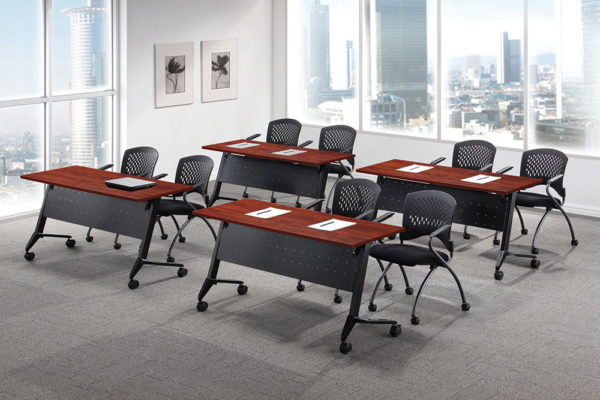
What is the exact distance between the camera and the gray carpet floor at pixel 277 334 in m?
5.55

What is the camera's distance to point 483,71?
10.9 meters

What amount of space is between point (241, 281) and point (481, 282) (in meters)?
2.08

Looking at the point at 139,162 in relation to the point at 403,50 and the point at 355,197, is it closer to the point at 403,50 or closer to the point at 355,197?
the point at 355,197

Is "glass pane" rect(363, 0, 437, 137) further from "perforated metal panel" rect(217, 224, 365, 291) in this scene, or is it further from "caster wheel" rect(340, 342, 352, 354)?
"caster wheel" rect(340, 342, 352, 354)

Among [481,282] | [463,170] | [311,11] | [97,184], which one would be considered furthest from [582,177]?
[97,184]

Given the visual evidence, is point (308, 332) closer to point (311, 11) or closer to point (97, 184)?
point (97, 184)

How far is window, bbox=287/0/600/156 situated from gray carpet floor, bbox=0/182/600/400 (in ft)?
7.94

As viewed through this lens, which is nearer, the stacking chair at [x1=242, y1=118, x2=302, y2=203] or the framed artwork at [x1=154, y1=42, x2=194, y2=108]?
the stacking chair at [x1=242, y1=118, x2=302, y2=203]

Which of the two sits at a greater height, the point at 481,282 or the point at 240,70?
the point at 240,70

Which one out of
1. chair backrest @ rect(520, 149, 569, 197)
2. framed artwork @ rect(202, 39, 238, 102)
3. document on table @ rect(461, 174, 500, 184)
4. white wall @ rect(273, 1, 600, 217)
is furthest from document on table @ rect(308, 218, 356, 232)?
framed artwork @ rect(202, 39, 238, 102)

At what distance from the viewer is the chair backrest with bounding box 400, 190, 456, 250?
23.1 feet

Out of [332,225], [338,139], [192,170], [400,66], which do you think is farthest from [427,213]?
[400,66]

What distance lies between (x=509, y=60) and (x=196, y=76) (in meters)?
3.96

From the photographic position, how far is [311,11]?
40.5 ft
